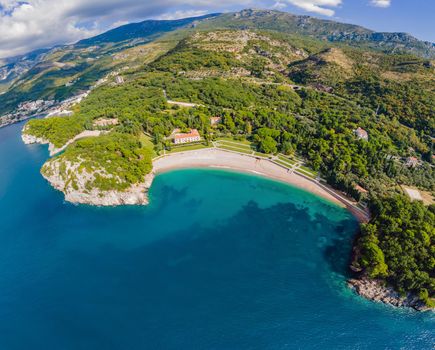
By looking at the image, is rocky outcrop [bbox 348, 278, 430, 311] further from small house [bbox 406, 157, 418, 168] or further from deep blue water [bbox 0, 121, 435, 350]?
small house [bbox 406, 157, 418, 168]

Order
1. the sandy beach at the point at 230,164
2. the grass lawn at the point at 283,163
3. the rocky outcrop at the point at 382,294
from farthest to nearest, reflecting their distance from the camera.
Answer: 1. the grass lawn at the point at 283,163
2. the sandy beach at the point at 230,164
3. the rocky outcrop at the point at 382,294

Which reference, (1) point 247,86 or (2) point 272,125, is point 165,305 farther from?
(1) point 247,86

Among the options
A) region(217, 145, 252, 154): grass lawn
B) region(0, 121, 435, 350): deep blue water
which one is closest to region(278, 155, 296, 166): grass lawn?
region(217, 145, 252, 154): grass lawn

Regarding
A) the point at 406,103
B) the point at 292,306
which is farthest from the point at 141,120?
the point at 406,103

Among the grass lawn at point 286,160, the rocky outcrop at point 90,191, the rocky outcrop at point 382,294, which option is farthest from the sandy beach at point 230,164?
the rocky outcrop at point 382,294

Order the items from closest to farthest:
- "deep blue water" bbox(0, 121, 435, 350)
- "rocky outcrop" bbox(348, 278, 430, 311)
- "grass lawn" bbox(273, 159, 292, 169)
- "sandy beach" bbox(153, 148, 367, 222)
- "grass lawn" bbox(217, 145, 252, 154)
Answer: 1. "deep blue water" bbox(0, 121, 435, 350)
2. "rocky outcrop" bbox(348, 278, 430, 311)
3. "sandy beach" bbox(153, 148, 367, 222)
4. "grass lawn" bbox(273, 159, 292, 169)
5. "grass lawn" bbox(217, 145, 252, 154)

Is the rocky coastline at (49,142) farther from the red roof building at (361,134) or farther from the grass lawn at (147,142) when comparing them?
the red roof building at (361,134)

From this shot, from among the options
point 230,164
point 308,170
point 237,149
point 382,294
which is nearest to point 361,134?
point 308,170
